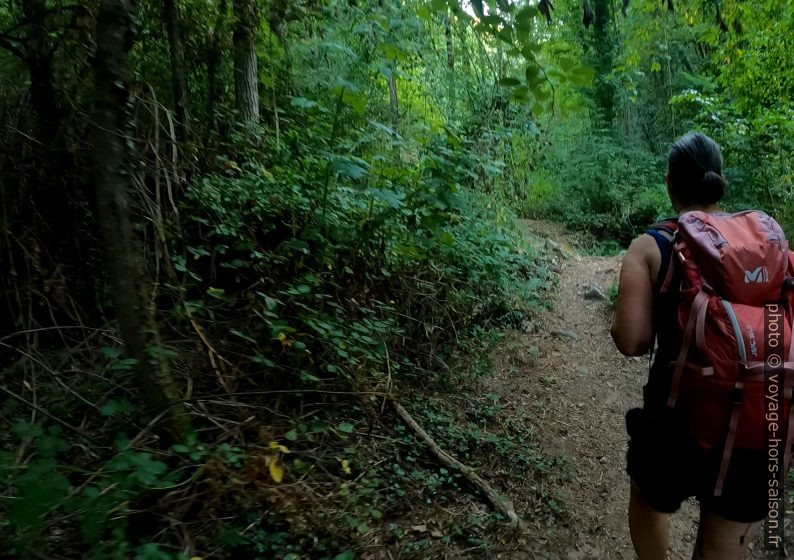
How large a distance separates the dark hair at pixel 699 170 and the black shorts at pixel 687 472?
2.96ft

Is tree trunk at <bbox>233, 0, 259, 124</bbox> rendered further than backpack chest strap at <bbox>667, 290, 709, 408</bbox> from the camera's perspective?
Yes

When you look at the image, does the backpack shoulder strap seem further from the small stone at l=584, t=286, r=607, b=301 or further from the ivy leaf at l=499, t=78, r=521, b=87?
the small stone at l=584, t=286, r=607, b=301

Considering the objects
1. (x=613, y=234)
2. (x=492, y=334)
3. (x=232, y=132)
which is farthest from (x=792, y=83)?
(x=232, y=132)

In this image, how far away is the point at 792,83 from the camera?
7160 mm

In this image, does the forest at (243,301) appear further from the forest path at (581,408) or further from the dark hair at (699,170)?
the dark hair at (699,170)

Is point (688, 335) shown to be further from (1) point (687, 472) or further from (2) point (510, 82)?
Result: (2) point (510, 82)

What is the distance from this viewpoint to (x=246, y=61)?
4.71 meters

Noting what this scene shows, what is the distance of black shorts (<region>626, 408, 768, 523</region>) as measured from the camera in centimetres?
168

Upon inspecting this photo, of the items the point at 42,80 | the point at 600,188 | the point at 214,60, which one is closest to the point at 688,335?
the point at 42,80

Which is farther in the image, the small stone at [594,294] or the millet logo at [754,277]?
the small stone at [594,294]

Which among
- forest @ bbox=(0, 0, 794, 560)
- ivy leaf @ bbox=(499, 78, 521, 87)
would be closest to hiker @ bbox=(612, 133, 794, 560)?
ivy leaf @ bbox=(499, 78, 521, 87)

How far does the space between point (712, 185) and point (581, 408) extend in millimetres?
3299

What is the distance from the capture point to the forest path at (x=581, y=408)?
3.07 metres

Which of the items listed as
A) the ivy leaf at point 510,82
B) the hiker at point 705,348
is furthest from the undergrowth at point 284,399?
the hiker at point 705,348
